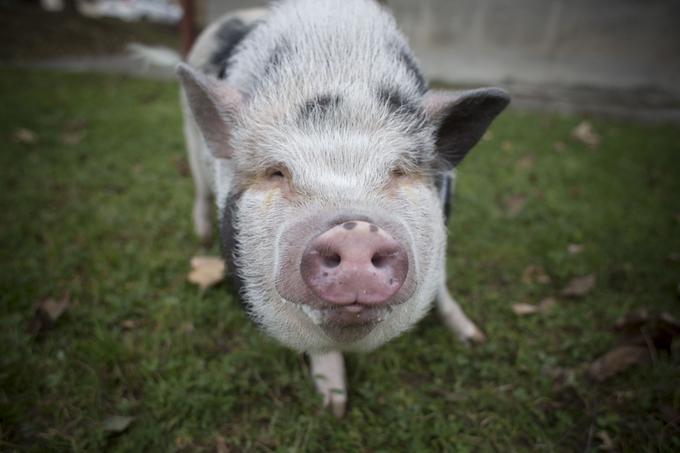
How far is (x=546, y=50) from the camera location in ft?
27.2

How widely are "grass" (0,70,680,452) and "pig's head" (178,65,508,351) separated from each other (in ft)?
1.96

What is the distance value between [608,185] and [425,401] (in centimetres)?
347

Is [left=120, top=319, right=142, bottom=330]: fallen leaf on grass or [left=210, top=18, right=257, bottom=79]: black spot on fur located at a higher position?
[left=210, top=18, right=257, bottom=79]: black spot on fur

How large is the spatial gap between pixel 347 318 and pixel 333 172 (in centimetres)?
50

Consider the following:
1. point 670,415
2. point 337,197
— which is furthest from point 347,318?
point 670,415

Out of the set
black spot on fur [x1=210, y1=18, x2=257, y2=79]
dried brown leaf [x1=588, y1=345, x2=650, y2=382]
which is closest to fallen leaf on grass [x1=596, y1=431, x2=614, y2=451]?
dried brown leaf [x1=588, y1=345, x2=650, y2=382]

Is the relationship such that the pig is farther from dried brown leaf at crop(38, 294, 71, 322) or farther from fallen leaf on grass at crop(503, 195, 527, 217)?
fallen leaf on grass at crop(503, 195, 527, 217)

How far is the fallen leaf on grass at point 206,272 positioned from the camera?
2875mm

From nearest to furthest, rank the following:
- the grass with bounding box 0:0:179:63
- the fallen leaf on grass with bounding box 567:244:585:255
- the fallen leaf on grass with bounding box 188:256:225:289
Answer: the fallen leaf on grass with bounding box 188:256:225:289 < the fallen leaf on grass with bounding box 567:244:585:255 < the grass with bounding box 0:0:179:63

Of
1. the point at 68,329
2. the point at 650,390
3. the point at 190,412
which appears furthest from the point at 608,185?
the point at 68,329

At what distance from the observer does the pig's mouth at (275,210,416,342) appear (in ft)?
4.24

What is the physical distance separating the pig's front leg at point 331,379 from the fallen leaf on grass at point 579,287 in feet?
5.44

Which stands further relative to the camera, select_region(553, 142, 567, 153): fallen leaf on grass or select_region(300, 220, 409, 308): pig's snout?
select_region(553, 142, 567, 153): fallen leaf on grass

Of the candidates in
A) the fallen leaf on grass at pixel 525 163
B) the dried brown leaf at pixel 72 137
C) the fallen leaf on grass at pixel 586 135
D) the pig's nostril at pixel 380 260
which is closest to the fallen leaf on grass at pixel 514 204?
the fallen leaf on grass at pixel 525 163
